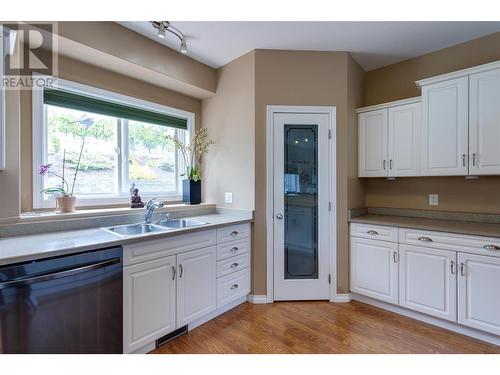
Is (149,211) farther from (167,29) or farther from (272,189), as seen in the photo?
(167,29)

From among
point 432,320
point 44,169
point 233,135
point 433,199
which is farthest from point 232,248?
point 433,199

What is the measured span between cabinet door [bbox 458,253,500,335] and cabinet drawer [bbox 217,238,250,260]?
1.91 m

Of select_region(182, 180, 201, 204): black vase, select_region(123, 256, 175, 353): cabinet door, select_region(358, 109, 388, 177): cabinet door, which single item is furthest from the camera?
select_region(182, 180, 201, 204): black vase

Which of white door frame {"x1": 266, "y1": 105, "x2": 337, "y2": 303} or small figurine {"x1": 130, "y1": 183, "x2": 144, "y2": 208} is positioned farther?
white door frame {"x1": 266, "y1": 105, "x2": 337, "y2": 303}

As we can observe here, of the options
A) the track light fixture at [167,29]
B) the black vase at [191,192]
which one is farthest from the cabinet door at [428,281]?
the track light fixture at [167,29]

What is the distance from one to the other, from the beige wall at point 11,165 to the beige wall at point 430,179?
353 centimetres

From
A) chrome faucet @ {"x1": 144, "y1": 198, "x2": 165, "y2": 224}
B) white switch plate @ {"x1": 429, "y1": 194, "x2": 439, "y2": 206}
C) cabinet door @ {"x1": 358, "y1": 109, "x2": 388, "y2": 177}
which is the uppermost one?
cabinet door @ {"x1": 358, "y1": 109, "x2": 388, "y2": 177}

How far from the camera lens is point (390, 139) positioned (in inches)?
107

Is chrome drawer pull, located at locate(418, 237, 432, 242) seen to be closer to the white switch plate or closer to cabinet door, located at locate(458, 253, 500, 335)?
cabinet door, located at locate(458, 253, 500, 335)

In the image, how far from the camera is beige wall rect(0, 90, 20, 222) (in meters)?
Result: 1.69

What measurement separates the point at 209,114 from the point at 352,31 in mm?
1829

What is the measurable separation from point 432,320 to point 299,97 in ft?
8.33

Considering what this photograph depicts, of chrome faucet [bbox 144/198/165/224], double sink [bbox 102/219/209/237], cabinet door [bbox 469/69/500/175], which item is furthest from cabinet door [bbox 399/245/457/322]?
chrome faucet [bbox 144/198/165/224]

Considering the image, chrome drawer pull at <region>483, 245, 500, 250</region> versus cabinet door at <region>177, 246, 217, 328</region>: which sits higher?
chrome drawer pull at <region>483, 245, 500, 250</region>
